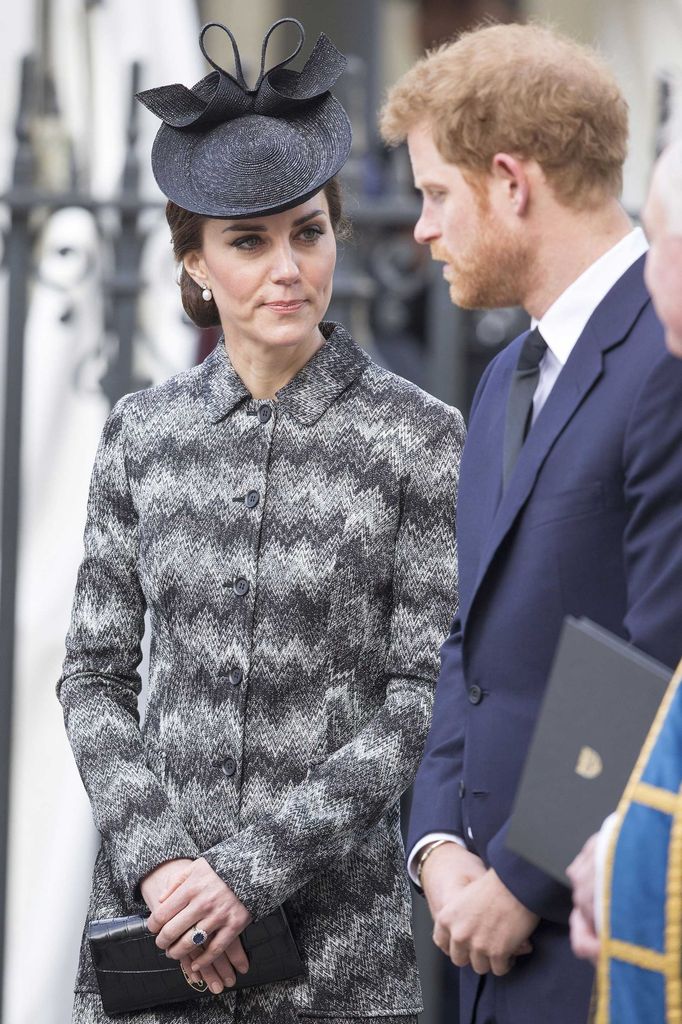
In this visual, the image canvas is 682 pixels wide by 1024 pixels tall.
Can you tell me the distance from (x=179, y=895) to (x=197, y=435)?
0.74 meters

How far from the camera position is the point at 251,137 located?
8.97 ft

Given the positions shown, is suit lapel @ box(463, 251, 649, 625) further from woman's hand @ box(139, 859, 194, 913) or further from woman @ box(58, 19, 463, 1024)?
woman's hand @ box(139, 859, 194, 913)

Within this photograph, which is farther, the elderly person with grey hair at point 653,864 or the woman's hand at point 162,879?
the woman's hand at point 162,879

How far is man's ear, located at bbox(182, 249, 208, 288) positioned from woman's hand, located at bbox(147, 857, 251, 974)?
0.97 meters

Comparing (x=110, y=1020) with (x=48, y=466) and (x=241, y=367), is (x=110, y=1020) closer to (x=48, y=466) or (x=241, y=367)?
(x=241, y=367)

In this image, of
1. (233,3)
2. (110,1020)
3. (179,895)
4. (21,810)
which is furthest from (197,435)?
(233,3)

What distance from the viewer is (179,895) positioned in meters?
2.47

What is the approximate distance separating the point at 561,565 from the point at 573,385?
0.80 ft

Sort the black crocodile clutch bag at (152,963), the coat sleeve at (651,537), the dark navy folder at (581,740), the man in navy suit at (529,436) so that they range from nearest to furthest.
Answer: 1. the dark navy folder at (581,740)
2. the coat sleeve at (651,537)
3. the man in navy suit at (529,436)
4. the black crocodile clutch bag at (152,963)

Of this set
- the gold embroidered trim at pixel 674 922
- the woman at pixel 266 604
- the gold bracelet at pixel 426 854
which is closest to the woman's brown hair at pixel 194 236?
the woman at pixel 266 604

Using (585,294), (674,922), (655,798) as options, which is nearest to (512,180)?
(585,294)

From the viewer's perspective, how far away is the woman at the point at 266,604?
2.54 m

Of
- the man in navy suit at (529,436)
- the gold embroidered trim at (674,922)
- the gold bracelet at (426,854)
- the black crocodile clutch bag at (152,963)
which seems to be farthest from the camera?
the black crocodile clutch bag at (152,963)

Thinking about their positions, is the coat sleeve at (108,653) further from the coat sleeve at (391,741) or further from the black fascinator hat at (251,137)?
the black fascinator hat at (251,137)
